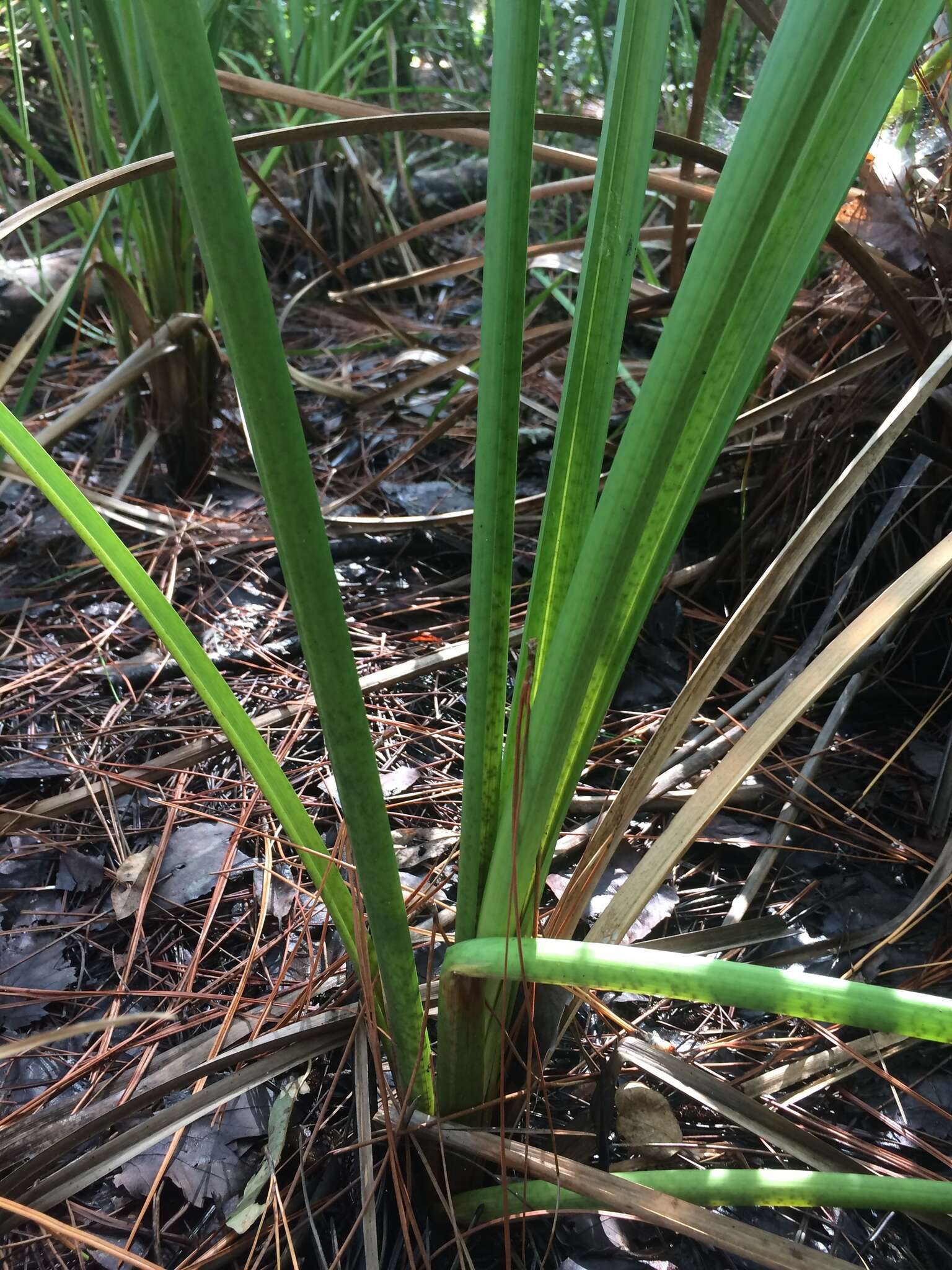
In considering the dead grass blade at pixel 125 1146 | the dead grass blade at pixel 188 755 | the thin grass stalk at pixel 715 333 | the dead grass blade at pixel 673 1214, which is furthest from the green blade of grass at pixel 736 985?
the dead grass blade at pixel 188 755

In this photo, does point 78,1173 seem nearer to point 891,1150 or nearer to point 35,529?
point 891,1150

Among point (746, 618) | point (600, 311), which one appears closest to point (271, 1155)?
point (746, 618)

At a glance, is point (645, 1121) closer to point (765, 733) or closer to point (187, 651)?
point (765, 733)

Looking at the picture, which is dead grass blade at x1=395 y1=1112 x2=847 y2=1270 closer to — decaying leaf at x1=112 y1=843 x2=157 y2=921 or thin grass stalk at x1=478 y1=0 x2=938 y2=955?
thin grass stalk at x1=478 y1=0 x2=938 y2=955

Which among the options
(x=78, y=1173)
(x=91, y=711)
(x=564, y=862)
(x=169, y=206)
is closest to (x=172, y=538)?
(x=91, y=711)

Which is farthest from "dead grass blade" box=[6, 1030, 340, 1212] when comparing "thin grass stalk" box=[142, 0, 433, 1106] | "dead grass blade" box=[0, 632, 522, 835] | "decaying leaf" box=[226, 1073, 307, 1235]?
"dead grass blade" box=[0, 632, 522, 835]

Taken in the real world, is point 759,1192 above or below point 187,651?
below
